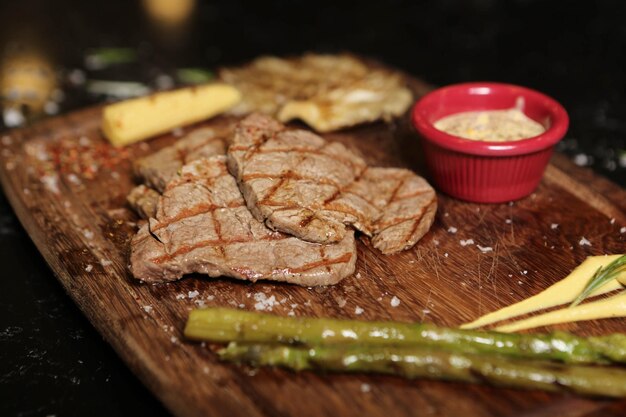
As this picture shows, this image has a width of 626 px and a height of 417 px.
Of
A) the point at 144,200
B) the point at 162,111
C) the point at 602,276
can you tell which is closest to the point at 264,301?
the point at 144,200

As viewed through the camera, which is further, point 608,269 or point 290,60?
point 290,60

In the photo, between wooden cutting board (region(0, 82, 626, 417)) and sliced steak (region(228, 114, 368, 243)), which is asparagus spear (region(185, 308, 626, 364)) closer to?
wooden cutting board (region(0, 82, 626, 417))

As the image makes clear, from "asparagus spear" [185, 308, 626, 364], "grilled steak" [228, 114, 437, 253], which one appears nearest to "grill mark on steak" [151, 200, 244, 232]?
"grilled steak" [228, 114, 437, 253]

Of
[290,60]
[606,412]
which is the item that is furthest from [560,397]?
[290,60]

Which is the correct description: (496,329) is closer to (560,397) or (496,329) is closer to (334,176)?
(560,397)

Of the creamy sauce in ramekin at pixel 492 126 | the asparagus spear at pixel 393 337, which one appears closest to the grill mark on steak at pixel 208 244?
the asparagus spear at pixel 393 337
